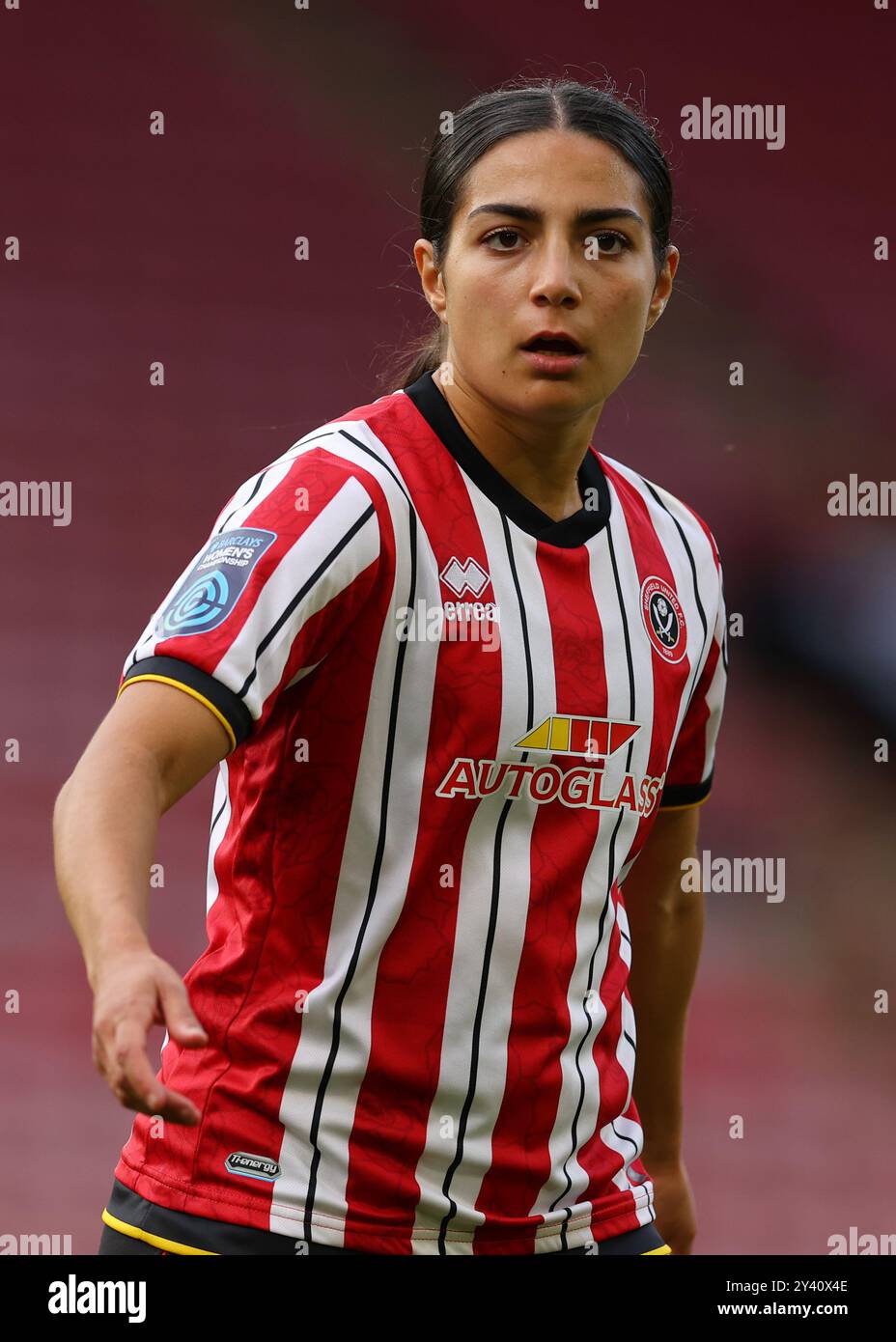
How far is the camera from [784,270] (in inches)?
137

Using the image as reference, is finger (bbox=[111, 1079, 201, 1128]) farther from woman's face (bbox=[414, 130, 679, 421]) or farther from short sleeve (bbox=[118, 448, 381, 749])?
woman's face (bbox=[414, 130, 679, 421])

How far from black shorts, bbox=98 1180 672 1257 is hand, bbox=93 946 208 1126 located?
0.41 metres

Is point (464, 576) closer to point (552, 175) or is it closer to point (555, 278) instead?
point (555, 278)

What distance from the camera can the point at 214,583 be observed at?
1.20 meters

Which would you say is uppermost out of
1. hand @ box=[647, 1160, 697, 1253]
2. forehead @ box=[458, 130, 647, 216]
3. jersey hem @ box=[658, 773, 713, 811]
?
forehead @ box=[458, 130, 647, 216]

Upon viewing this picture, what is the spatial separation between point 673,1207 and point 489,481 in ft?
2.90

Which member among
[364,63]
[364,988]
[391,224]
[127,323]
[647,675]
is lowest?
[364,988]

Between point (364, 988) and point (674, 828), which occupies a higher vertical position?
point (674, 828)

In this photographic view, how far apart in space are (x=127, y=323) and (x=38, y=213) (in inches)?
11.0

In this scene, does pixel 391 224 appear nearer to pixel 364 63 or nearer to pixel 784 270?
pixel 364 63

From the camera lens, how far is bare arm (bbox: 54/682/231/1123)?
90cm

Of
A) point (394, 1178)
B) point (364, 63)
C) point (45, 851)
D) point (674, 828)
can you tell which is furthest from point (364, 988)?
point (364, 63)

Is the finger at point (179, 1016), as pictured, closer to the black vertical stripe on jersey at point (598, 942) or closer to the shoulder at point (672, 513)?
the black vertical stripe on jersey at point (598, 942)

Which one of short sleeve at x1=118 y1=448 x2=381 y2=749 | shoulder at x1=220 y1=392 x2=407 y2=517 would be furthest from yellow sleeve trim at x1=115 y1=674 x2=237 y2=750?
shoulder at x1=220 y1=392 x2=407 y2=517
